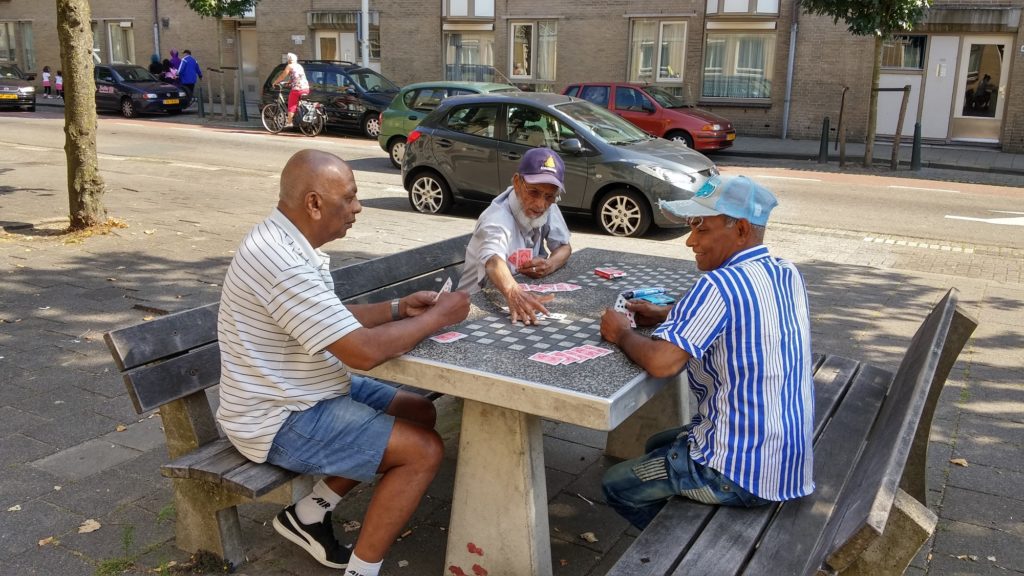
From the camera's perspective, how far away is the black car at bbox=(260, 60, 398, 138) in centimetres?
2120

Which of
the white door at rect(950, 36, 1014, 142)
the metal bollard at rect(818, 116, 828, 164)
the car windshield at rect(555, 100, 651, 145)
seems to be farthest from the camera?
the white door at rect(950, 36, 1014, 142)

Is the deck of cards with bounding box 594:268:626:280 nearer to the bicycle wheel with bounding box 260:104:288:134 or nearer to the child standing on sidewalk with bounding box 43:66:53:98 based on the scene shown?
the bicycle wheel with bounding box 260:104:288:134

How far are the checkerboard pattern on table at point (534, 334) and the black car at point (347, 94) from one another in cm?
1813

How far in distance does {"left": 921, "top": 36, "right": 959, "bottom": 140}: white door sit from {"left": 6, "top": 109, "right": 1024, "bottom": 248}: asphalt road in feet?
17.2

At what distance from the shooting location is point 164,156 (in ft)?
55.1

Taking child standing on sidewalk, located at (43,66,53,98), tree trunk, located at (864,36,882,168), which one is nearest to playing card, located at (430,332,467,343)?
tree trunk, located at (864,36,882,168)

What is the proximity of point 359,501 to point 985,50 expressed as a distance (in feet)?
71.5

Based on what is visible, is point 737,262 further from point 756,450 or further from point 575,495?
point 575,495

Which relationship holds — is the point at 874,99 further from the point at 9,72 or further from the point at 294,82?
the point at 9,72

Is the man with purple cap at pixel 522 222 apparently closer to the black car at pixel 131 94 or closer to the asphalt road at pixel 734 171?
the asphalt road at pixel 734 171

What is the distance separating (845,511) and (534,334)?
4.03 feet

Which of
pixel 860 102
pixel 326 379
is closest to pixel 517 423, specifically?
pixel 326 379

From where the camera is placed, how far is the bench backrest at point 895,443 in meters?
2.11

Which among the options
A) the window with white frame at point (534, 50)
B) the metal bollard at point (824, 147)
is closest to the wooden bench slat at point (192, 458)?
the metal bollard at point (824, 147)
